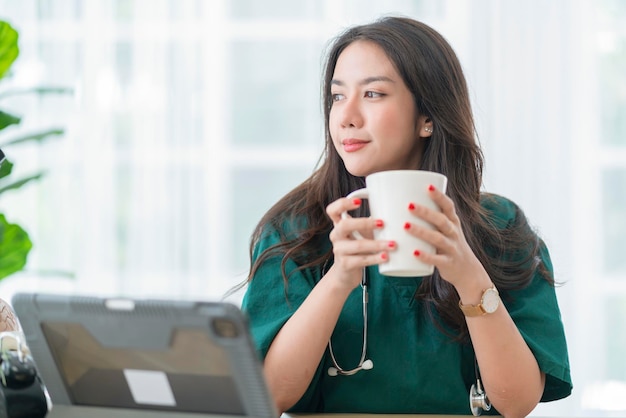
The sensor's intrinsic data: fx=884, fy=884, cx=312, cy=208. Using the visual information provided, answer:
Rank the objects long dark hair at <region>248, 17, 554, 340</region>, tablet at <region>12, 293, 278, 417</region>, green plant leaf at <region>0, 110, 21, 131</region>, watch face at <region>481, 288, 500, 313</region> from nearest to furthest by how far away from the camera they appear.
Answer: tablet at <region>12, 293, 278, 417</region> → watch face at <region>481, 288, 500, 313</region> → long dark hair at <region>248, 17, 554, 340</region> → green plant leaf at <region>0, 110, 21, 131</region>

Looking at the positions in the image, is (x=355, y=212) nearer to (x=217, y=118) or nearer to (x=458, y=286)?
(x=458, y=286)

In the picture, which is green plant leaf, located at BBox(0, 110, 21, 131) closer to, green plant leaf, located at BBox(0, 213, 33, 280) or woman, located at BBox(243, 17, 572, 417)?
green plant leaf, located at BBox(0, 213, 33, 280)

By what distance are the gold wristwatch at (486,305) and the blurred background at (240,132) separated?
1.82 m

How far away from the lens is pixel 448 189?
5.21 feet

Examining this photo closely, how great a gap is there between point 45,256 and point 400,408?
1.98 m

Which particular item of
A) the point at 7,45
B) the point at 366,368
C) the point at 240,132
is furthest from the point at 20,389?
the point at 240,132

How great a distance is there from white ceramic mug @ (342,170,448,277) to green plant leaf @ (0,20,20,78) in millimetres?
1244

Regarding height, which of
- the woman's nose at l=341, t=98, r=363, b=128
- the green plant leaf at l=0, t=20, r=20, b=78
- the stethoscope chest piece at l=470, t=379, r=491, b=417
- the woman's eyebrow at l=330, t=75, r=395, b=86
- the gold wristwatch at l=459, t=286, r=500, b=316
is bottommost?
the stethoscope chest piece at l=470, t=379, r=491, b=417

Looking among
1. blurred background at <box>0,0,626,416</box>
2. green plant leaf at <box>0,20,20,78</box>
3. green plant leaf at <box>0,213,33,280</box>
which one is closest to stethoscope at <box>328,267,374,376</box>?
green plant leaf at <box>0,213,33,280</box>

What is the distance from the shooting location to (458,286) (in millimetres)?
1232

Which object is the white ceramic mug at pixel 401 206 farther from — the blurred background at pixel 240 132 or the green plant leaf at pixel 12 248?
the blurred background at pixel 240 132

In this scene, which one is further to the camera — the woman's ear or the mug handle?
the woman's ear

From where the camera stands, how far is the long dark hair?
1510mm

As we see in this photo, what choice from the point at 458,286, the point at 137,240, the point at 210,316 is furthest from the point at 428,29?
the point at 137,240
